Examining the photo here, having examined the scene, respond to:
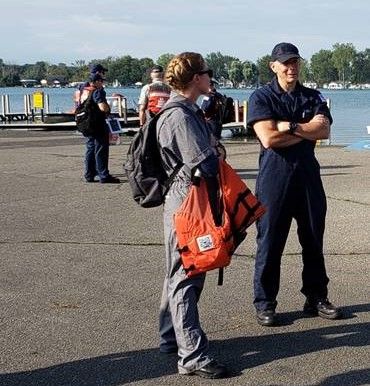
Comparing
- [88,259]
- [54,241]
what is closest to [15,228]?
[54,241]

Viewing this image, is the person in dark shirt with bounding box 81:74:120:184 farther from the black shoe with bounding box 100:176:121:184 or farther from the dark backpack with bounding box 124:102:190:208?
the dark backpack with bounding box 124:102:190:208

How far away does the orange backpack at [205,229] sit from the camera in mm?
4074

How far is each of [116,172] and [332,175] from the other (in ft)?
13.0

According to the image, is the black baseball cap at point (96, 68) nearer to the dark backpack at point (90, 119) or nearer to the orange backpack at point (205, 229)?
the dark backpack at point (90, 119)

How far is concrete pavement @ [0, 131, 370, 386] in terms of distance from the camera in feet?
14.2

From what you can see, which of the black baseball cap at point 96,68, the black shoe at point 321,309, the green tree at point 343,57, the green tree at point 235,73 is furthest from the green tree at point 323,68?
the black shoe at point 321,309

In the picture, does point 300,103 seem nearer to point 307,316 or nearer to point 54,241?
point 307,316

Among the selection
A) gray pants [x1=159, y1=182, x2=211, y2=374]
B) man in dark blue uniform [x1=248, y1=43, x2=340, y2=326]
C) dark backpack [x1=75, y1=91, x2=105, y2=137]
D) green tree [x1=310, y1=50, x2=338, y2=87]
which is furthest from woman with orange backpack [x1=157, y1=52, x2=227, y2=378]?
green tree [x1=310, y1=50, x2=338, y2=87]

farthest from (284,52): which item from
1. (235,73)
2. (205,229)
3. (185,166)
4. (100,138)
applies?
(235,73)

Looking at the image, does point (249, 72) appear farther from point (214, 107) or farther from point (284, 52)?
point (284, 52)

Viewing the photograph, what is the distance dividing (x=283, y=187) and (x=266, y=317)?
934 millimetres

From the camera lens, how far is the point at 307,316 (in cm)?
527

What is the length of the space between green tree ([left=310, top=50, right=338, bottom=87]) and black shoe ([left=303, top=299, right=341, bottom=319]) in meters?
110

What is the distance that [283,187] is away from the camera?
196 inches
